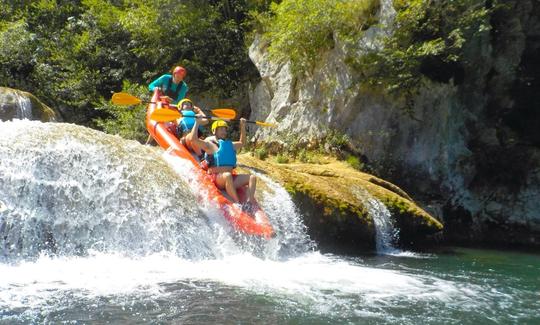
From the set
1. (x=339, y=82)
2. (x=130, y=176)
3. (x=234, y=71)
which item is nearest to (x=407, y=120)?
(x=339, y=82)

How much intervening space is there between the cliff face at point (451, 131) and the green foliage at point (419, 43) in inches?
13.9

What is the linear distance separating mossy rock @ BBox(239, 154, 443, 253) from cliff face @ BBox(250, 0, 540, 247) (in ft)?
7.63

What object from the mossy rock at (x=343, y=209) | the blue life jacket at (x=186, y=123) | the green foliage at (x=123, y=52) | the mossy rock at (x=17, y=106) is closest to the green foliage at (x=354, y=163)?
the mossy rock at (x=343, y=209)

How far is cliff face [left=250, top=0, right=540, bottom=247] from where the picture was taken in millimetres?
11984

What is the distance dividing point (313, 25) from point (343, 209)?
538 centimetres

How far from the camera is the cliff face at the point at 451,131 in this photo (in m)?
12.0

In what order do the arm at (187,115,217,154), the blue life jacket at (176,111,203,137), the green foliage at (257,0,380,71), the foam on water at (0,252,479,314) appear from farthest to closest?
the green foliage at (257,0,380,71)
the blue life jacket at (176,111,203,137)
the arm at (187,115,217,154)
the foam on water at (0,252,479,314)

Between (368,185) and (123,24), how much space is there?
9.97m

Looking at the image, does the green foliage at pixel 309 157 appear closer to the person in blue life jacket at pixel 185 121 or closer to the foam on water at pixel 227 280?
the person in blue life jacket at pixel 185 121

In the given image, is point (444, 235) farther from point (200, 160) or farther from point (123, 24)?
point (123, 24)

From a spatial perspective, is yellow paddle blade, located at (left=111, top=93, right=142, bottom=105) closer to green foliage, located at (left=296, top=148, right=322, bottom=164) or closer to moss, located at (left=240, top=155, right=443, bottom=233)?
moss, located at (left=240, top=155, right=443, bottom=233)

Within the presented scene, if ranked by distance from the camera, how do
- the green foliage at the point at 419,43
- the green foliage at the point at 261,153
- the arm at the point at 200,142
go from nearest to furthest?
the arm at the point at 200,142 → the green foliage at the point at 419,43 → the green foliage at the point at 261,153

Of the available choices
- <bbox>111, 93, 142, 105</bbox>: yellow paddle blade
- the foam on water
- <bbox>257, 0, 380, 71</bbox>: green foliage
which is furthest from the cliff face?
the foam on water

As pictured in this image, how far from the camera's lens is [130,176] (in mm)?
6840
